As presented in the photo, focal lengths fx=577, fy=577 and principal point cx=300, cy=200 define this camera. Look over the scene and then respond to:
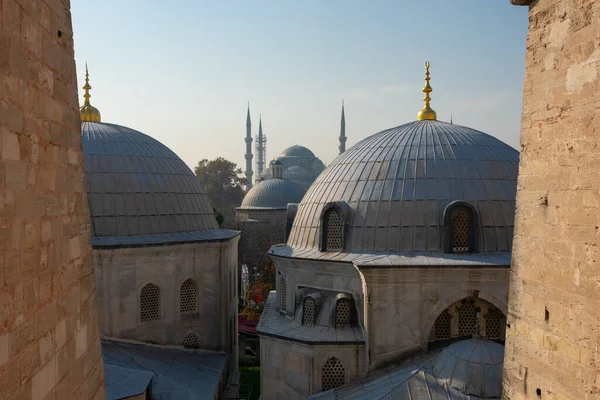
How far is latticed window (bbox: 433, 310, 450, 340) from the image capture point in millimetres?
13094

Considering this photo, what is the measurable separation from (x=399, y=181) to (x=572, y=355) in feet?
32.6

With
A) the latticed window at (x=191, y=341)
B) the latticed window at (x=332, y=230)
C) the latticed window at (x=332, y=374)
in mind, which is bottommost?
the latticed window at (x=191, y=341)

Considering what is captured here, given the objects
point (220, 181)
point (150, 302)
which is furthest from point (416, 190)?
point (220, 181)

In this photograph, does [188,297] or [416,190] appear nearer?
[416,190]

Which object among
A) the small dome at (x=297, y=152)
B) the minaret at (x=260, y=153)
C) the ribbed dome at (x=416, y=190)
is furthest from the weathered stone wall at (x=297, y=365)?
the minaret at (x=260, y=153)

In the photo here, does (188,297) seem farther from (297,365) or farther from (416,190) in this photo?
(416,190)

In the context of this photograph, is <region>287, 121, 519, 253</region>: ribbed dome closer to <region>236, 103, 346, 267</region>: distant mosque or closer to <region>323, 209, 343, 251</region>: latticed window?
<region>323, 209, 343, 251</region>: latticed window

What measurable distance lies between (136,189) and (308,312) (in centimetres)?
626

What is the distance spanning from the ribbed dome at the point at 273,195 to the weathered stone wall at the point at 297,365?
29195 millimetres

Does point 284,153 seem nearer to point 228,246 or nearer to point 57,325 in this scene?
point 228,246

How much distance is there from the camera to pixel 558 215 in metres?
4.96

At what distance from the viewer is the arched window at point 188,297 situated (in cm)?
1689

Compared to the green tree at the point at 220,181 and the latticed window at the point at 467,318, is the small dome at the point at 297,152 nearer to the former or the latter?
the green tree at the point at 220,181

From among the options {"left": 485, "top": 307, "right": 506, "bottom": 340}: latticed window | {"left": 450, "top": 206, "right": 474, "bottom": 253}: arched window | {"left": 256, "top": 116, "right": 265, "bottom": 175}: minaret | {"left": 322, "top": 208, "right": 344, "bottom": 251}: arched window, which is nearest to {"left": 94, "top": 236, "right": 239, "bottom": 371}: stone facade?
{"left": 322, "top": 208, "right": 344, "bottom": 251}: arched window
